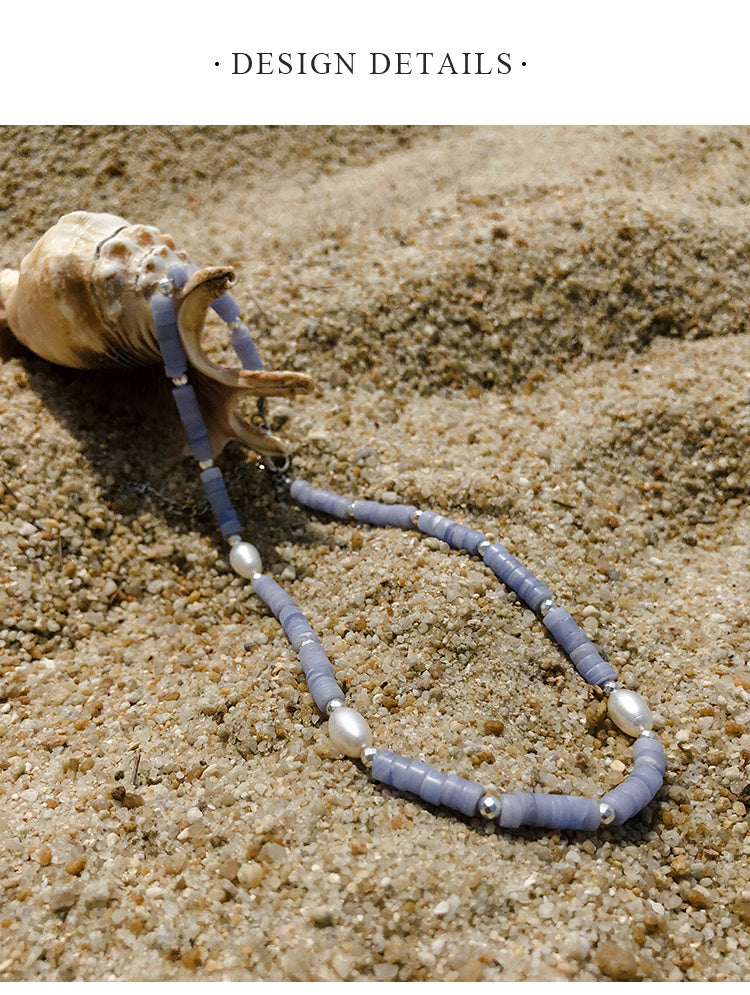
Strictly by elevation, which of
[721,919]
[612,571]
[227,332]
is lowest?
[721,919]

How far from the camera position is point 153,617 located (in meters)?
3.12

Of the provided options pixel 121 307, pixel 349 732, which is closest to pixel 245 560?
pixel 349 732

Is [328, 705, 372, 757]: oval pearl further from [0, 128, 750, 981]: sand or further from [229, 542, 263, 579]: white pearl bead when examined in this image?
[229, 542, 263, 579]: white pearl bead

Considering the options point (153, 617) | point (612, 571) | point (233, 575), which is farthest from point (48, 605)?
point (612, 571)

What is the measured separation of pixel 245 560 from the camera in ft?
10.5

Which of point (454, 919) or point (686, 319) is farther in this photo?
point (686, 319)

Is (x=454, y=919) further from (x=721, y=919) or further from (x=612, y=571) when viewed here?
(x=612, y=571)

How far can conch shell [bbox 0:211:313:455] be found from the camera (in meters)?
3.11

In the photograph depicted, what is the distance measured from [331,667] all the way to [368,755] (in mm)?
385

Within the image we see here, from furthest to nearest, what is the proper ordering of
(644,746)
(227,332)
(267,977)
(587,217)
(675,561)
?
1. (587,217)
2. (227,332)
3. (675,561)
4. (644,746)
5. (267,977)

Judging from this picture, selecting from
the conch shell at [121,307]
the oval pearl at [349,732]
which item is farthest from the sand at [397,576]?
the conch shell at [121,307]

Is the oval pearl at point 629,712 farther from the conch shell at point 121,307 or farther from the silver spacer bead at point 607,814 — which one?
the conch shell at point 121,307

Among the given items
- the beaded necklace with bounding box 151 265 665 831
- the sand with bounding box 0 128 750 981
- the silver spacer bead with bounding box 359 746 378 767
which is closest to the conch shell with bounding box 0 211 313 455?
the beaded necklace with bounding box 151 265 665 831

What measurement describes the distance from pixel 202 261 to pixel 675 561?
9.05ft
